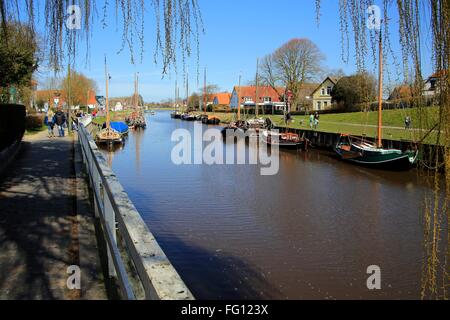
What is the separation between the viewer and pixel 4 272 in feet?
15.5

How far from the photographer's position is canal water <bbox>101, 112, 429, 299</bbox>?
8922 mm

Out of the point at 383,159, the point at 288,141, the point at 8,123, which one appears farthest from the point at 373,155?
the point at 8,123

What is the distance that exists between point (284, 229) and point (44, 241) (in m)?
8.26

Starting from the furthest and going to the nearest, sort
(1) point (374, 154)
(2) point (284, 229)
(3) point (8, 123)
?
(1) point (374, 154), (3) point (8, 123), (2) point (284, 229)

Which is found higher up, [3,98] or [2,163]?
[3,98]

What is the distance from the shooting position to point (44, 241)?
579 cm

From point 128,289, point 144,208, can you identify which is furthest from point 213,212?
point 128,289

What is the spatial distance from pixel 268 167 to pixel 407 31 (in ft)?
79.9

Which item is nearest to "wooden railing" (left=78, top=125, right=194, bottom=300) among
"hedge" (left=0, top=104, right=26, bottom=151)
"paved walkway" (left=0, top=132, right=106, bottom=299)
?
"paved walkway" (left=0, top=132, right=106, bottom=299)

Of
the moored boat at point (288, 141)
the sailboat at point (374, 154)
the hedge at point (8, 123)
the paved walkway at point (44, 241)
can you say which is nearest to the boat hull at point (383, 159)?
the sailboat at point (374, 154)

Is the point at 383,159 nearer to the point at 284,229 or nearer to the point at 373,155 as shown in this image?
Answer: the point at 373,155

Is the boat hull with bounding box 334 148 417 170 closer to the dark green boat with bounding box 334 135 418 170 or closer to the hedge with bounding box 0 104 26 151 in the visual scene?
the dark green boat with bounding box 334 135 418 170

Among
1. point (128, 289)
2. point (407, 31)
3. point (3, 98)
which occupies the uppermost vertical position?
point (3, 98)

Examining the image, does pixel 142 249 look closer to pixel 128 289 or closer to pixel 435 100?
pixel 128 289
